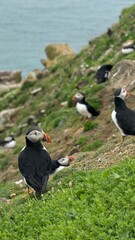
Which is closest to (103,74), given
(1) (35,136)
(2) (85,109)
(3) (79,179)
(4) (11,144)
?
(2) (85,109)

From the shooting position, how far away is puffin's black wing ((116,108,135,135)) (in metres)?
13.1

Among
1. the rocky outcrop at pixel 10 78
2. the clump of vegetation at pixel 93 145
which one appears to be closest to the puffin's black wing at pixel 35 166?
the clump of vegetation at pixel 93 145

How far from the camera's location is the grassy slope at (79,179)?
799 centimetres

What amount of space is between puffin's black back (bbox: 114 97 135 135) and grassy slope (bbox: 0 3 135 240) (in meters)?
0.42

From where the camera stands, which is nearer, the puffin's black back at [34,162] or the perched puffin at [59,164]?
the puffin's black back at [34,162]

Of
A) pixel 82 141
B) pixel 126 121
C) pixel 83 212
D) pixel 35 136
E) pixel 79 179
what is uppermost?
pixel 83 212

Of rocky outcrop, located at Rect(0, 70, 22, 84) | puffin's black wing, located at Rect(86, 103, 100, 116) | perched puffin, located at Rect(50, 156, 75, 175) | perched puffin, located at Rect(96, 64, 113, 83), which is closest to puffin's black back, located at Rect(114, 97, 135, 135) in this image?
perched puffin, located at Rect(50, 156, 75, 175)

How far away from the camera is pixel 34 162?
1098cm

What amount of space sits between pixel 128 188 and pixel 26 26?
5952 centimetres

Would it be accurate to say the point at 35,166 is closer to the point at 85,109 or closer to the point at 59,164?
the point at 59,164

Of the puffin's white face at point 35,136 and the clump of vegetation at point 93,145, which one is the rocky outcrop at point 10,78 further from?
the puffin's white face at point 35,136

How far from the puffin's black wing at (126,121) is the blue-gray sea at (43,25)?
39425 mm

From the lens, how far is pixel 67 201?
29.8 ft

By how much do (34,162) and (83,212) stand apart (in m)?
2.74
